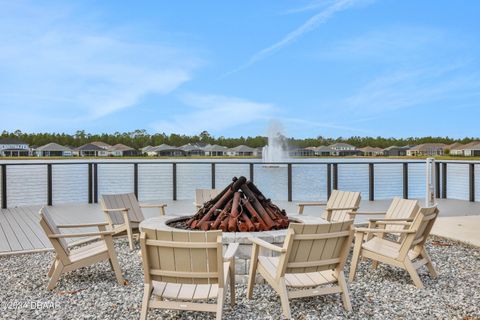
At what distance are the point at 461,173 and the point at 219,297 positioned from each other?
36.7ft

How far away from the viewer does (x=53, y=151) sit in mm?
41938

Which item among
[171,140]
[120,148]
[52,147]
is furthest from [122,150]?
[52,147]

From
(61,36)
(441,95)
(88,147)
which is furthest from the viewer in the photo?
(88,147)

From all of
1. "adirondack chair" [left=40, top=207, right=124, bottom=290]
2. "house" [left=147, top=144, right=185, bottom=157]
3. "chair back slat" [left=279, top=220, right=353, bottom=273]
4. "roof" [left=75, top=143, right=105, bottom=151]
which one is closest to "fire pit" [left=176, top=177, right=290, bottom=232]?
"adirondack chair" [left=40, top=207, right=124, bottom=290]

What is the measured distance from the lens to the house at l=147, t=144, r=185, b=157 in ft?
148

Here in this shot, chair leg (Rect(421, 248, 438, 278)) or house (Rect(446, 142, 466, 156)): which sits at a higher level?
house (Rect(446, 142, 466, 156))

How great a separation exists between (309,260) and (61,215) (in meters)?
6.36

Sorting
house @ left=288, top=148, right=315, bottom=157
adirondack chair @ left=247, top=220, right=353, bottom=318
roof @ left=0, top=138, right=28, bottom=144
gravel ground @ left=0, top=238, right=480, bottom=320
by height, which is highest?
roof @ left=0, top=138, right=28, bottom=144

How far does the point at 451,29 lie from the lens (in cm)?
1594

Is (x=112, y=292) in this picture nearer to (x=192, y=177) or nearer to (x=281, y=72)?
(x=192, y=177)

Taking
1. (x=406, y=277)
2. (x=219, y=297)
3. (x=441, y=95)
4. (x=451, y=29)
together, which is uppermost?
(x=451, y=29)

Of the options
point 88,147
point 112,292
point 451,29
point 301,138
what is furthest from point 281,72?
point 112,292

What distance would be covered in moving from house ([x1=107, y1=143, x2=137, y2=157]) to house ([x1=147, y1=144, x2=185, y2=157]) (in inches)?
66.1

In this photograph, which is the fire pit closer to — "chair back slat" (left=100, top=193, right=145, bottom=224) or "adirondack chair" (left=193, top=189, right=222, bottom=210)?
"chair back slat" (left=100, top=193, right=145, bottom=224)
